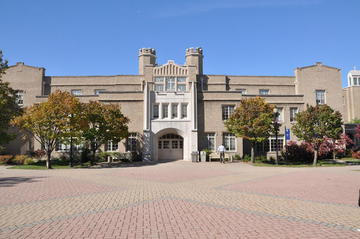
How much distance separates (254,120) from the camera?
82.7ft

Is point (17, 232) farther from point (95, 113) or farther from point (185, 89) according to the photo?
point (185, 89)

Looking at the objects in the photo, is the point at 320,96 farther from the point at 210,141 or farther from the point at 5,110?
the point at 5,110

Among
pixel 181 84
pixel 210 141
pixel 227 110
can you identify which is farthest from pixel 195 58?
→ pixel 210 141

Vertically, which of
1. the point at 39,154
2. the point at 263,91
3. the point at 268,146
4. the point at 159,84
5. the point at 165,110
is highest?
the point at 263,91

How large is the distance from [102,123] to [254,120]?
13964 mm

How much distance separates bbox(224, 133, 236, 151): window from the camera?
31.1m

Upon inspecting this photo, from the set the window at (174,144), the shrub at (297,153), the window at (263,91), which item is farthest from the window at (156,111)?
the window at (263,91)

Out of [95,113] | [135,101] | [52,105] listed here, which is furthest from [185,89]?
[52,105]

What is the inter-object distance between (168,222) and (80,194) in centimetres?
498

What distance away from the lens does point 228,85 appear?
134ft

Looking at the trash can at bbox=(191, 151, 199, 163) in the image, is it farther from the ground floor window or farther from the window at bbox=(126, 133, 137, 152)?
the ground floor window

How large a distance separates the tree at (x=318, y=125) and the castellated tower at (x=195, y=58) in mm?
21434

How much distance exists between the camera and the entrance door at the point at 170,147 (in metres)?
31.7

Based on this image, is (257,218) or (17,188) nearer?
(257,218)
